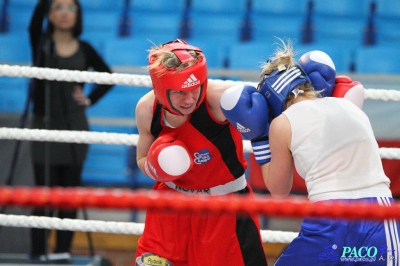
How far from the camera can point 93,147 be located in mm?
4270

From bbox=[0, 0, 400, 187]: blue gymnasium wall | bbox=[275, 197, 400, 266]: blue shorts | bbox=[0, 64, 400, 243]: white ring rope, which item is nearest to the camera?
bbox=[275, 197, 400, 266]: blue shorts

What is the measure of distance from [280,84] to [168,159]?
39 cm

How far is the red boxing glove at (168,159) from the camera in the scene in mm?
1846

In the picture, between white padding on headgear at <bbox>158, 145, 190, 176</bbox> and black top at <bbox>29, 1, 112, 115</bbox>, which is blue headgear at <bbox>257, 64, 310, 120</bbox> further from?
Answer: black top at <bbox>29, 1, 112, 115</bbox>

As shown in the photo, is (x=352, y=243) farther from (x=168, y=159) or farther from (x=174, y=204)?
(x=174, y=204)

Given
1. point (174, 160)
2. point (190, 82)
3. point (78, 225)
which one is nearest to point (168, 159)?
point (174, 160)

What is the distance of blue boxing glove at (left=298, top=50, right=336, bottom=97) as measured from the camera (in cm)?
189

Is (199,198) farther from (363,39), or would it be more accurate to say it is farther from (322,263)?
(363,39)

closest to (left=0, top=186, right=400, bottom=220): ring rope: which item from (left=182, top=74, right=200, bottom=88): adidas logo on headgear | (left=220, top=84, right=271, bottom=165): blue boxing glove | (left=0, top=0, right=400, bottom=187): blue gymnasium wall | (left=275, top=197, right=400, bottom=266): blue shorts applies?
(left=275, top=197, right=400, bottom=266): blue shorts

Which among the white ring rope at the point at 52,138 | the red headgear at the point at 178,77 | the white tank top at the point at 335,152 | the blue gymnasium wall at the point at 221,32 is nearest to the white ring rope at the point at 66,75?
the white ring rope at the point at 52,138

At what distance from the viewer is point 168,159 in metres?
1.84

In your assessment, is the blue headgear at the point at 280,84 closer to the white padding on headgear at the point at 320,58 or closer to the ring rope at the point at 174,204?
the white padding on headgear at the point at 320,58

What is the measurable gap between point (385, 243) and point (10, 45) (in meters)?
3.84

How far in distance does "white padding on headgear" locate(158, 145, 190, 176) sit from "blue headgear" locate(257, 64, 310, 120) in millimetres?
291
